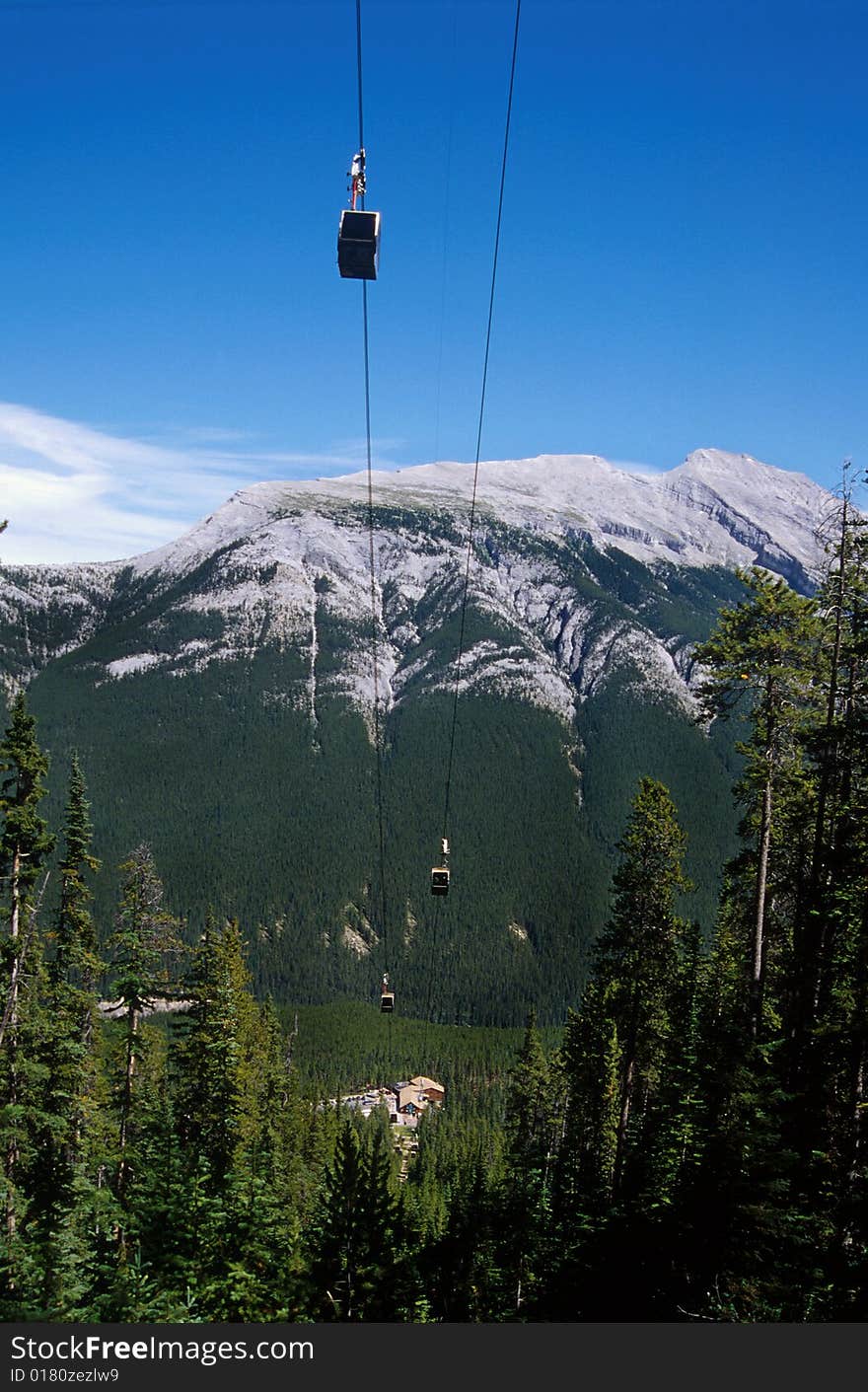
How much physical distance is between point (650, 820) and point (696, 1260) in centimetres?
1382

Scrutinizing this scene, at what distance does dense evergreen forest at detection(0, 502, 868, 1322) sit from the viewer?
57.2ft

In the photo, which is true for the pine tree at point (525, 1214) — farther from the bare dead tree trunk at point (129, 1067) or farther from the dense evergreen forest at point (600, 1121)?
the bare dead tree trunk at point (129, 1067)

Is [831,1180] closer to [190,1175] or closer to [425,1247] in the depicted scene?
[190,1175]

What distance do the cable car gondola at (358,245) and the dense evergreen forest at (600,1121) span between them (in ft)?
46.0

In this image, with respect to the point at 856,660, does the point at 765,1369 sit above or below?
below

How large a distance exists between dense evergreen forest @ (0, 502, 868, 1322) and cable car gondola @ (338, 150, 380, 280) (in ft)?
46.0

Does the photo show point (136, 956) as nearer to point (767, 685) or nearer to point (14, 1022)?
point (14, 1022)

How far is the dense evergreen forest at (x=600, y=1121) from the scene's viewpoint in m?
17.4

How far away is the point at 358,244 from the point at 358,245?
17 mm

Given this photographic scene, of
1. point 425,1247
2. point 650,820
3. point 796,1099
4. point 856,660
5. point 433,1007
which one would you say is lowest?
point 433,1007

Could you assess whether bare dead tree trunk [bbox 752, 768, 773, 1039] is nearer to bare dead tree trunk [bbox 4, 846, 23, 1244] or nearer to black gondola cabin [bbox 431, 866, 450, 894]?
black gondola cabin [bbox 431, 866, 450, 894]

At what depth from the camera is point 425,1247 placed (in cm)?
3222

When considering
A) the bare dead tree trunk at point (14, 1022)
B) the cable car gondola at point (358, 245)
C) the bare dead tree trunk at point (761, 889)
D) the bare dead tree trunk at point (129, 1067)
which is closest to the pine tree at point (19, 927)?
the bare dead tree trunk at point (14, 1022)

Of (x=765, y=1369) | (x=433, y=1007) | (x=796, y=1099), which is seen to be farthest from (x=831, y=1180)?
(x=433, y=1007)
